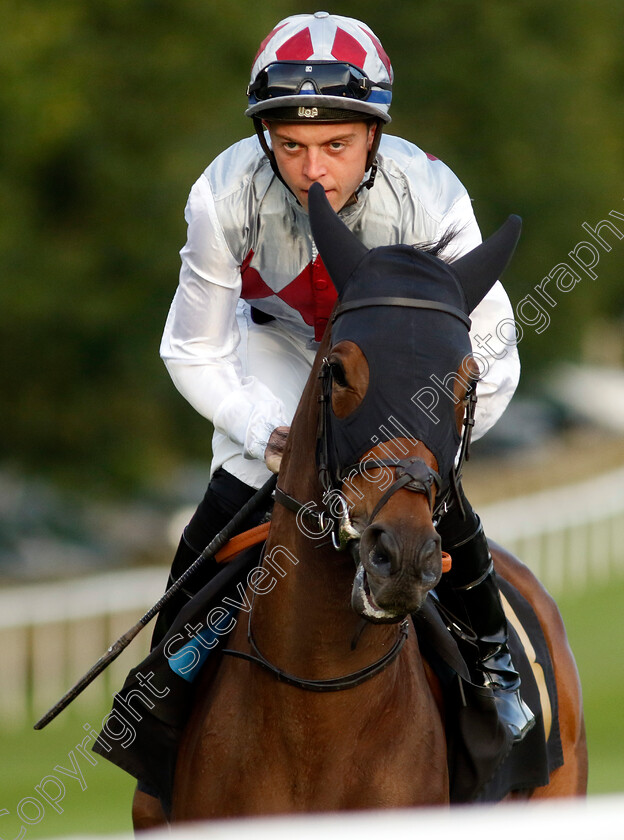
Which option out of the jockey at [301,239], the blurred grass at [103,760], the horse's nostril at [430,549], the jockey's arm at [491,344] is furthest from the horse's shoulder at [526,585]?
the blurred grass at [103,760]

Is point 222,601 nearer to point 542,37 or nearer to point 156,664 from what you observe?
point 156,664

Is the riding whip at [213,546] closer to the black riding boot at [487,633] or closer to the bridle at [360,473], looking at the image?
the bridle at [360,473]

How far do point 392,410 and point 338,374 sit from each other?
19 centimetres

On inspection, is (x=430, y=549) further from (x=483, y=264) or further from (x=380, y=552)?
(x=483, y=264)

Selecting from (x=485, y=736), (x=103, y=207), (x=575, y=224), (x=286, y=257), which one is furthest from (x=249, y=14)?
(x=485, y=736)

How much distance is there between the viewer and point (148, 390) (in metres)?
12.4

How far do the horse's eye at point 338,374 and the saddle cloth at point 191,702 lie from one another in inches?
32.7

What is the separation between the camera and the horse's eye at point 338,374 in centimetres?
322

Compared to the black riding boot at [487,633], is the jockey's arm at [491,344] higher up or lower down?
higher up

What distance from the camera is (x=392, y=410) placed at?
10.2 feet

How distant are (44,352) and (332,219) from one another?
8433mm

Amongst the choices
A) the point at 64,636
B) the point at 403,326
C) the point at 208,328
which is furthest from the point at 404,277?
the point at 64,636

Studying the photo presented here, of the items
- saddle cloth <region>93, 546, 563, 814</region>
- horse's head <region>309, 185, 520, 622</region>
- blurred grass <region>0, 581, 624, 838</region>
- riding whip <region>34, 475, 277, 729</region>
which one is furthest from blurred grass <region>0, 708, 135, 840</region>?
horse's head <region>309, 185, 520, 622</region>

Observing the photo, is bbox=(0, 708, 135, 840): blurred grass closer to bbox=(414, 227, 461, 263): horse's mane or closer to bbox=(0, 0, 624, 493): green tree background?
bbox=(0, 0, 624, 493): green tree background
